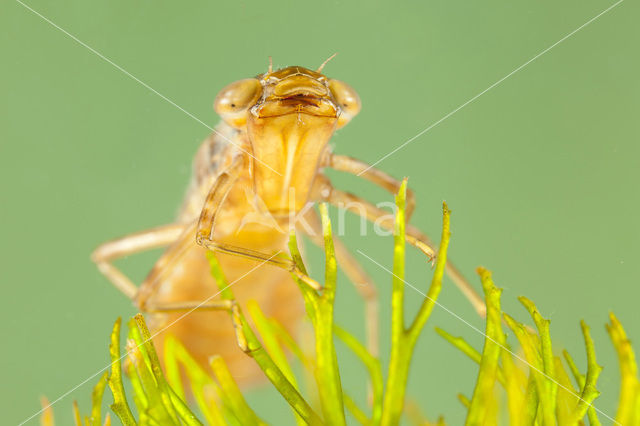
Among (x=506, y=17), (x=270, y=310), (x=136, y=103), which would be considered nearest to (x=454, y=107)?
(x=506, y=17)

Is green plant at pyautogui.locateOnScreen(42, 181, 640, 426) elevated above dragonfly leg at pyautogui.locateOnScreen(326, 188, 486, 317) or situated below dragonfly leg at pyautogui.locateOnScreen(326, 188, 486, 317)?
below

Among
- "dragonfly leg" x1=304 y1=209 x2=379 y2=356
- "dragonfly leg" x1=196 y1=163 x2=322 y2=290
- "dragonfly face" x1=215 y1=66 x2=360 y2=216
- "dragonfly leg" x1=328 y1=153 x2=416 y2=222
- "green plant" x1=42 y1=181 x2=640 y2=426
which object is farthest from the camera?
"dragonfly leg" x1=304 y1=209 x2=379 y2=356

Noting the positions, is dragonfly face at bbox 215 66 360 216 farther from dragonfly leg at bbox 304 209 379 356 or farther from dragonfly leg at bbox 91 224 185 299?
dragonfly leg at bbox 91 224 185 299

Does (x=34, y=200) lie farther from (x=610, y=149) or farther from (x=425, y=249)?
(x=610, y=149)

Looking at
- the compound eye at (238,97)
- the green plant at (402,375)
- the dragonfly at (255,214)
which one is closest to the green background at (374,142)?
the dragonfly at (255,214)

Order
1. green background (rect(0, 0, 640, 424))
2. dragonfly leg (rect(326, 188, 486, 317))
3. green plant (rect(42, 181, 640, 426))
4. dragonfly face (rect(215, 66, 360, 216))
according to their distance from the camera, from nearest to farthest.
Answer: green plant (rect(42, 181, 640, 426)) < dragonfly face (rect(215, 66, 360, 216)) < dragonfly leg (rect(326, 188, 486, 317)) < green background (rect(0, 0, 640, 424))

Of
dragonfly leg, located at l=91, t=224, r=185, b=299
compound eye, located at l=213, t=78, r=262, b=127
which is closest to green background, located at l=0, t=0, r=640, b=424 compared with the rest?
dragonfly leg, located at l=91, t=224, r=185, b=299

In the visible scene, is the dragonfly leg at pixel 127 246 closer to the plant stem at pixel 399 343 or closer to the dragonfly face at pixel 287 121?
the dragonfly face at pixel 287 121
